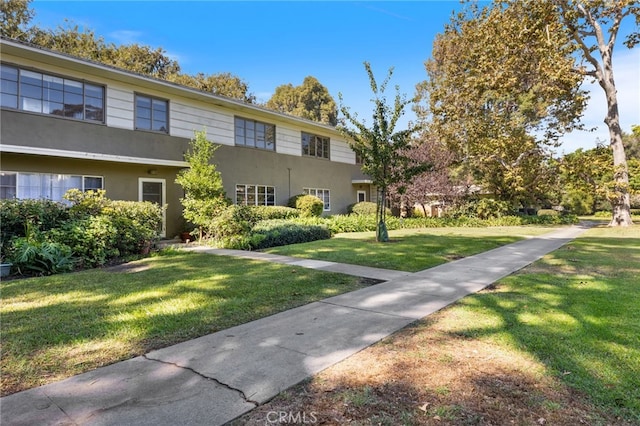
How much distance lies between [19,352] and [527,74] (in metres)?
23.7

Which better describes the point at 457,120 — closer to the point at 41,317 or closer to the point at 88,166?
the point at 88,166

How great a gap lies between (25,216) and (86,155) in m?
3.46

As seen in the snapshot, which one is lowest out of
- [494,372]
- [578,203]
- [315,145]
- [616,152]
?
[494,372]

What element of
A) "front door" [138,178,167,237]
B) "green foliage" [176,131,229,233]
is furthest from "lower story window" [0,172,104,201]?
"green foliage" [176,131,229,233]

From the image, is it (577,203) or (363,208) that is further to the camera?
(577,203)

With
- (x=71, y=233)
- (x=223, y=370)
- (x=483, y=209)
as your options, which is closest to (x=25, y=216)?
(x=71, y=233)

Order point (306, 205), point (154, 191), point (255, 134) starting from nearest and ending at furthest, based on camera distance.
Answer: point (154, 191) → point (255, 134) → point (306, 205)

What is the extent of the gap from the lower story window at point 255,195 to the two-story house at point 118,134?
0.16 feet

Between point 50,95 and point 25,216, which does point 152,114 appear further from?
point 25,216

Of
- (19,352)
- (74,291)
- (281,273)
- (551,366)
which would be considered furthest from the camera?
(281,273)

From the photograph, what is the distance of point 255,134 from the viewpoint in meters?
17.5

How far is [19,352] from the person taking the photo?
3475 millimetres

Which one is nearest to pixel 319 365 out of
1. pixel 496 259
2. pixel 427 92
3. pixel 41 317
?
pixel 41 317

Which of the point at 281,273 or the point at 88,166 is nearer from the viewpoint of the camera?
the point at 281,273
